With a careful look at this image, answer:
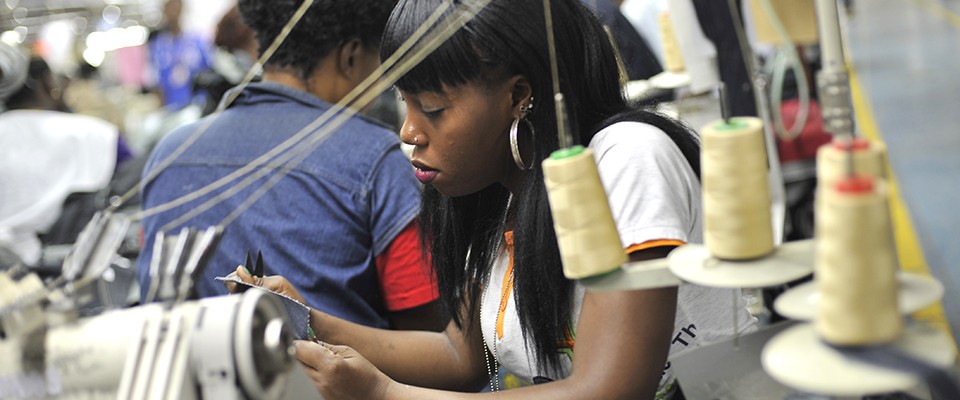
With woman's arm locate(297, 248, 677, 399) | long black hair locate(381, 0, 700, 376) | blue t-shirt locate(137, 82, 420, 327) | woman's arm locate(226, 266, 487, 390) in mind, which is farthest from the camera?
blue t-shirt locate(137, 82, 420, 327)

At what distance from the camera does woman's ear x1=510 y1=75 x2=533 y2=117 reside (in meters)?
1.50

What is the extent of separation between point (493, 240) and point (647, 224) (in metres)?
0.43

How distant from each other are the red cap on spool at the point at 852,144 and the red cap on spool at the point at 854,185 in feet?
0.22

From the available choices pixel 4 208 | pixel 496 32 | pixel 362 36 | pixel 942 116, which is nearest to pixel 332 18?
pixel 362 36

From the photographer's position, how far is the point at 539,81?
4.92 ft

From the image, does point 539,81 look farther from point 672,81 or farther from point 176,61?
point 176,61

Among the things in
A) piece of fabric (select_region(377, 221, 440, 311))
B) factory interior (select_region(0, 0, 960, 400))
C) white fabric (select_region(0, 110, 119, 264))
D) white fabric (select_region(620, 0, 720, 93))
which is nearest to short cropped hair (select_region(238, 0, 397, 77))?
factory interior (select_region(0, 0, 960, 400))

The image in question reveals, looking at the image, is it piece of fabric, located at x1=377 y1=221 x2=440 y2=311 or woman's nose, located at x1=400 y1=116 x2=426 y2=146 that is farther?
piece of fabric, located at x1=377 y1=221 x2=440 y2=311

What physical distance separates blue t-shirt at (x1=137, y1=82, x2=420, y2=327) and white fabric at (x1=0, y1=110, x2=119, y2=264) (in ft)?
5.80

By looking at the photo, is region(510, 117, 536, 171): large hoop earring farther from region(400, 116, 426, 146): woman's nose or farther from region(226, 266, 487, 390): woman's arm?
region(226, 266, 487, 390): woman's arm

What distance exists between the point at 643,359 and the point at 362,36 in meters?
1.07

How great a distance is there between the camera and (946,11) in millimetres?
8531

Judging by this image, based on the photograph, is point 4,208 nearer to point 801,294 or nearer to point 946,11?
point 801,294

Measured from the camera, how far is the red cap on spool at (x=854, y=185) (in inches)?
28.8
